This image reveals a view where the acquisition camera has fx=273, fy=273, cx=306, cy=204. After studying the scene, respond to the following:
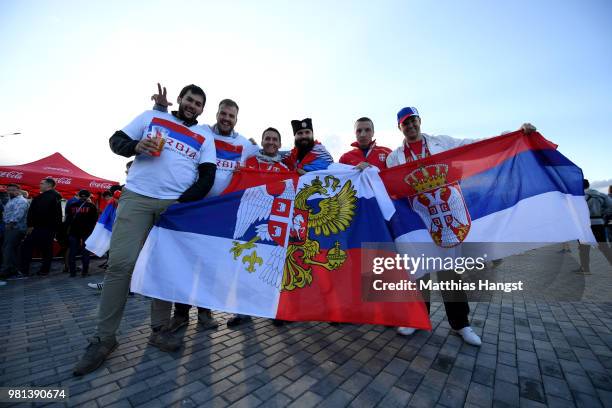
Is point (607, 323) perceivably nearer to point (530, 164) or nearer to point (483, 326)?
point (483, 326)

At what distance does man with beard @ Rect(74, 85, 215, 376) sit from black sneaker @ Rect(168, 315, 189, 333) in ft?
1.21

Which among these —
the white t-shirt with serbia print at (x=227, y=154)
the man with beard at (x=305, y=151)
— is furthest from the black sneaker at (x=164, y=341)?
the man with beard at (x=305, y=151)

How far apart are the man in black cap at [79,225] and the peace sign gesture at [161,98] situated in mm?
5773

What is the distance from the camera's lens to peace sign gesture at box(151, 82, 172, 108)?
117 inches

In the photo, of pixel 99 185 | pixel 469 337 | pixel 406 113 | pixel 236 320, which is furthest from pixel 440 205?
pixel 99 185

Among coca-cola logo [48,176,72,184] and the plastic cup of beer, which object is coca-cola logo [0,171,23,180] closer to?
coca-cola logo [48,176,72,184]

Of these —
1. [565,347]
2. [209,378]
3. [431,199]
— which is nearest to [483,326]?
[565,347]

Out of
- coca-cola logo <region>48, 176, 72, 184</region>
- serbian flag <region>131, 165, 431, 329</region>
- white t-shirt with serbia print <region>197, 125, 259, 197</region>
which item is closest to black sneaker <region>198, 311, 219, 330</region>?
serbian flag <region>131, 165, 431, 329</region>

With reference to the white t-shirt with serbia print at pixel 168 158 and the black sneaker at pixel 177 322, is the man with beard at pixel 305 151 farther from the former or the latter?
the black sneaker at pixel 177 322

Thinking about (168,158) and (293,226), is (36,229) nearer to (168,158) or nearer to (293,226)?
(168,158)

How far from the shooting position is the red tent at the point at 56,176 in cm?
905

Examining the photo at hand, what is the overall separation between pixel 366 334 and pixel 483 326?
1539mm

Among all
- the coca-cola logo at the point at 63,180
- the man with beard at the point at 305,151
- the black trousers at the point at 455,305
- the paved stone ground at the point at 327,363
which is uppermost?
the man with beard at the point at 305,151

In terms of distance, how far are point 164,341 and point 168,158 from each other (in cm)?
181
